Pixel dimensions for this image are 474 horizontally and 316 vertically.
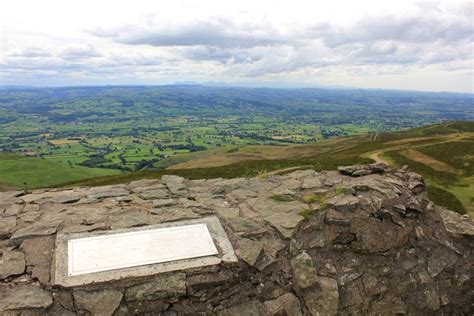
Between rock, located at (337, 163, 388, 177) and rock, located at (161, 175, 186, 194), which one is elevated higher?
rock, located at (337, 163, 388, 177)

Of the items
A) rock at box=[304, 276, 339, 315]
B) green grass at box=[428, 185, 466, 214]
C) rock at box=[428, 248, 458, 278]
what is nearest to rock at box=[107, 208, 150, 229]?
rock at box=[304, 276, 339, 315]

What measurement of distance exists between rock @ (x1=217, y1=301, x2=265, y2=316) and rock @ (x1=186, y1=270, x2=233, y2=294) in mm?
660

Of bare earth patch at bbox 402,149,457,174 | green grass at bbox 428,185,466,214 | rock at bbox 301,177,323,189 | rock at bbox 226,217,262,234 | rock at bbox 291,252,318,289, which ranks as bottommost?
bare earth patch at bbox 402,149,457,174

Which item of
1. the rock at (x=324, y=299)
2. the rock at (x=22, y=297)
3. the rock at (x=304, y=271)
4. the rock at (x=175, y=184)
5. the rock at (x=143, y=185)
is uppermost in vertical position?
the rock at (x=175, y=184)

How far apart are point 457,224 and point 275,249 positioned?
285 inches

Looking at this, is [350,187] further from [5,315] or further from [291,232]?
[5,315]

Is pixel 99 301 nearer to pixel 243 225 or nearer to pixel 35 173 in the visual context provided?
pixel 243 225

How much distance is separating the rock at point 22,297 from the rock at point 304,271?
5866 millimetres

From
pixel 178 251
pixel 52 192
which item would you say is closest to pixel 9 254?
pixel 178 251

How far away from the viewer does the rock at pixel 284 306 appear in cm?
920

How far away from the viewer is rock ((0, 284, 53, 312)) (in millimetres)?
7680

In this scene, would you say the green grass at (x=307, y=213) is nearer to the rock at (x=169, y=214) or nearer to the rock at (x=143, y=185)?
the rock at (x=169, y=214)

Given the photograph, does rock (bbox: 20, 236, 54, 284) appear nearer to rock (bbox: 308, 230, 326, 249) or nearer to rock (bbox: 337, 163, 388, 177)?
rock (bbox: 308, 230, 326, 249)

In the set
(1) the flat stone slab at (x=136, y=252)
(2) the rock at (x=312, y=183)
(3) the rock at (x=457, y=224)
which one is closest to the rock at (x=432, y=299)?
(3) the rock at (x=457, y=224)
